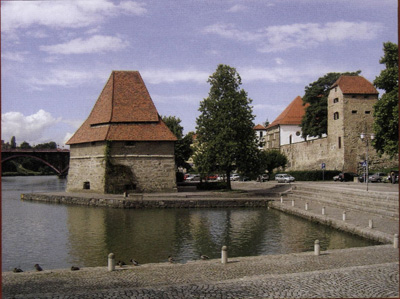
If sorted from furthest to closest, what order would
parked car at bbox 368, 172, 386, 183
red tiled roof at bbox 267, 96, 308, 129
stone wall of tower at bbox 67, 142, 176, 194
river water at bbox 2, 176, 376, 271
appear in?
red tiled roof at bbox 267, 96, 308, 129 < parked car at bbox 368, 172, 386, 183 < stone wall of tower at bbox 67, 142, 176, 194 < river water at bbox 2, 176, 376, 271

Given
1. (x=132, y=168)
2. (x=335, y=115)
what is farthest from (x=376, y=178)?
(x=132, y=168)

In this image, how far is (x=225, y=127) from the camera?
37.4m

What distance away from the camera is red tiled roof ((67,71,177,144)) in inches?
1588

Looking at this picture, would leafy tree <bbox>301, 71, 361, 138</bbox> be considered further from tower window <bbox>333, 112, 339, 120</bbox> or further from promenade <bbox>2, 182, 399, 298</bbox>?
promenade <bbox>2, 182, 399, 298</bbox>

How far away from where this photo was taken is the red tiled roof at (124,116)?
40344 mm

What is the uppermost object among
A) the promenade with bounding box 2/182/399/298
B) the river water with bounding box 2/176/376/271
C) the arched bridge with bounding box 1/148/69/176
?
the arched bridge with bounding box 1/148/69/176

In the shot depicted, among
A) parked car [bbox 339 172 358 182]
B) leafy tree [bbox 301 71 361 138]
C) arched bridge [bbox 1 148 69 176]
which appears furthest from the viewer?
arched bridge [bbox 1 148 69 176]

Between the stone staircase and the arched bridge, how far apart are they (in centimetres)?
4828

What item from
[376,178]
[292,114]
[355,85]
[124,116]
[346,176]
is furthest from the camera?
[292,114]

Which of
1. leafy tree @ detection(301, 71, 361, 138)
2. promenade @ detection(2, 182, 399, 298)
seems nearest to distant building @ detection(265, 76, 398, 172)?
leafy tree @ detection(301, 71, 361, 138)

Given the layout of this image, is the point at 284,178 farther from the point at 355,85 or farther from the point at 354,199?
the point at 354,199

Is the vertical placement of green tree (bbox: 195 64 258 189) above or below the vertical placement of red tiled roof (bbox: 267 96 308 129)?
below

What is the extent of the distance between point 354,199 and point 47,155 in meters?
58.4

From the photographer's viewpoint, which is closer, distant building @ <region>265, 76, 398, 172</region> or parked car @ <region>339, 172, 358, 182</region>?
parked car @ <region>339, 172, 358, 182</region>
